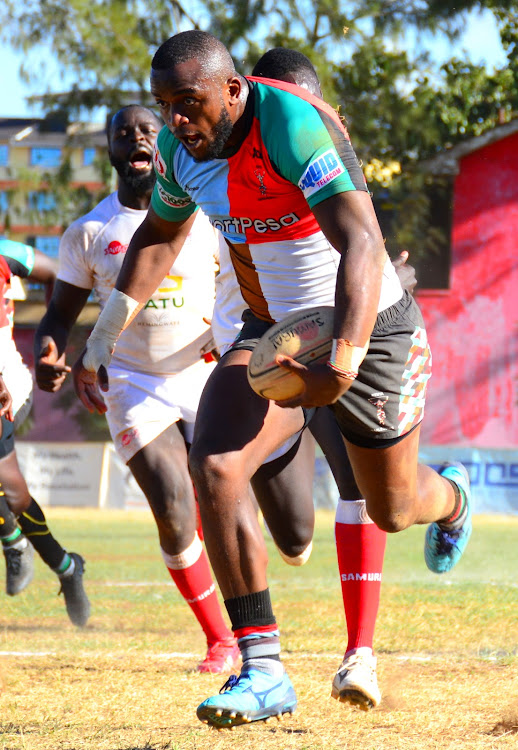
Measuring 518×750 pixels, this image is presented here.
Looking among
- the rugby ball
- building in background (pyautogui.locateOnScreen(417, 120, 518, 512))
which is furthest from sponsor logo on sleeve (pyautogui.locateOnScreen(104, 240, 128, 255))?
building in background (pyautogui.locateOnScreen(417, 120, 518, 512))

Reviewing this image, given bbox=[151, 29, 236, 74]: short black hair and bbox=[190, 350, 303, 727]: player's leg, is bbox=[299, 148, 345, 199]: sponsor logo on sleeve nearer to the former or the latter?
bbox=[151, 29, 236, 74]: short black hair

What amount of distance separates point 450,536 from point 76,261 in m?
2.48

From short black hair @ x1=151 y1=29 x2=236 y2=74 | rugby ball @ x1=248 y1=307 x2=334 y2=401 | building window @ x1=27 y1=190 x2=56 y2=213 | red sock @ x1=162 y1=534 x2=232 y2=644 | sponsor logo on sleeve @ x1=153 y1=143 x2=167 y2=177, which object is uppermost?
short black hair @ x1=151 y1=29 x2=236 y2=74

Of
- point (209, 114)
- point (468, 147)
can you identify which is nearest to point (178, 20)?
point (468, 147)

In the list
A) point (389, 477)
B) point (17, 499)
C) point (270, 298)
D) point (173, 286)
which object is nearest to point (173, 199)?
point (270, 298)

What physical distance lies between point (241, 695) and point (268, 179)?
63.3 inches

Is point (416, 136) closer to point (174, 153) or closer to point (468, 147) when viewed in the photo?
point (468, 147)

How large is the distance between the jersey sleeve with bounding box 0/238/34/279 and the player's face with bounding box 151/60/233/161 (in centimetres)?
345

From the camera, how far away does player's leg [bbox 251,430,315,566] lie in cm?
476

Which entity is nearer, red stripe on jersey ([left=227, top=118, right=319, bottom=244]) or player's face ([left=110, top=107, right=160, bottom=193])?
red stripe on jersey ([left=227, top=118, right=319, bottom=244])

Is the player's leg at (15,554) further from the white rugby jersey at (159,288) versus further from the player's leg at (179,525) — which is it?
the player's leg at (179,525)

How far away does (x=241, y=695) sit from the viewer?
3.20m

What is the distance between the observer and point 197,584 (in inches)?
211

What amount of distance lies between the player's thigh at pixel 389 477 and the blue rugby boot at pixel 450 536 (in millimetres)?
937
